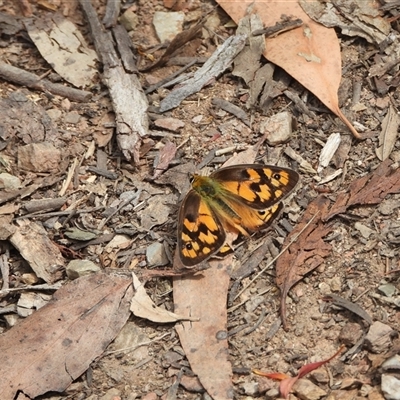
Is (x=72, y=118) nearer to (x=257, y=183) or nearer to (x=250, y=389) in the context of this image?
(x=257, y=183)

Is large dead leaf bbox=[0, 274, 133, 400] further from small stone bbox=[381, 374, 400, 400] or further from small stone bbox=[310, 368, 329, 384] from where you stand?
small stone bbox=[381, 374, 400, 400]

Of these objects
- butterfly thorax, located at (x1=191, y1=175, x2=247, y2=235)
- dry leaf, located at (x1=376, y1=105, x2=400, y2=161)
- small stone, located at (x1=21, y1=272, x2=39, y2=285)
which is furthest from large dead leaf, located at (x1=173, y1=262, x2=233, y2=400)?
dry leaf, located at (x1=376, y1=105, x2=400, y2=161)

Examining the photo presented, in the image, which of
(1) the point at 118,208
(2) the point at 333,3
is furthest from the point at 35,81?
(2) the point at 333,3

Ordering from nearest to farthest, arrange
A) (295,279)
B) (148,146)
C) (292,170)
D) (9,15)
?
(295,279) → (292,170) → (148,146) → (9,15)

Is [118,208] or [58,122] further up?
[58,122]

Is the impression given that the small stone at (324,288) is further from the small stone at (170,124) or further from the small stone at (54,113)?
the small stone at (54,113)

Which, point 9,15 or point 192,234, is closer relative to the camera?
point 192,234

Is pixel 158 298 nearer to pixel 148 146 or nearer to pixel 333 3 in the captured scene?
pixel 148 146
